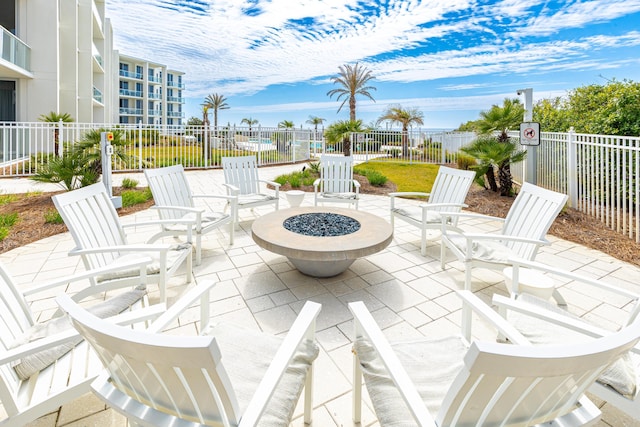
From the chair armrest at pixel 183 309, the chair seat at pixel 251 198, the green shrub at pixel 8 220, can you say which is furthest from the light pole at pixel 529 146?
the green shrub at pixel 8 220

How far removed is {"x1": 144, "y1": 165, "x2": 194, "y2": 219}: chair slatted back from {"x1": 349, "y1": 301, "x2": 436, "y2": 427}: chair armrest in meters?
2.89

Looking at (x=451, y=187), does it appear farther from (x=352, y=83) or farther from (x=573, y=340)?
(x=352, y=83)

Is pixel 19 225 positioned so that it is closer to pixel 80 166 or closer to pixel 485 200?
pixel 80 166

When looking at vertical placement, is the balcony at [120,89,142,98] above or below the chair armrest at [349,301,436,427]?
above

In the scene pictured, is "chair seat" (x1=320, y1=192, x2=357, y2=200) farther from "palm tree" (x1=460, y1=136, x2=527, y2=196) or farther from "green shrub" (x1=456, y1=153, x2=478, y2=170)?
"green shrub" (x1=456, y1=153, x2=478, y2=170)

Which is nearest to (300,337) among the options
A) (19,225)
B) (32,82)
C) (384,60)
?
(19,225)

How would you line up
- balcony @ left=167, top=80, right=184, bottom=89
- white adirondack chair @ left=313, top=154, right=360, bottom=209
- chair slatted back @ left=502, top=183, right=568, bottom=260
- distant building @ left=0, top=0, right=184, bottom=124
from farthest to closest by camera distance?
balcony @ left=167, top=80, right=184, bottom=89, distant building @ left=0, top=0, right=184, bottom=124, white adirondack chair @ left=313, top=154, right=360, bottom=209, chair slatted back @ left=502, top=183, right=568, bottom=260

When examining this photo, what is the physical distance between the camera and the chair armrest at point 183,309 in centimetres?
138

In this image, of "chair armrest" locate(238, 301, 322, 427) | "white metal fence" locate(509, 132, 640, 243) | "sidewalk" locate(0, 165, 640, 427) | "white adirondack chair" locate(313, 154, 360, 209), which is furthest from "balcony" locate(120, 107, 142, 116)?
"chair armrest" locate(238, 301, 322, 427)

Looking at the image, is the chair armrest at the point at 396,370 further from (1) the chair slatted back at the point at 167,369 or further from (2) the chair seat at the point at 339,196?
(2) the chair seat at the point at 339,196

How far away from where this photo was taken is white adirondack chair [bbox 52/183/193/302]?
92.0 inches

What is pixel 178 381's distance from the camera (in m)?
0.92

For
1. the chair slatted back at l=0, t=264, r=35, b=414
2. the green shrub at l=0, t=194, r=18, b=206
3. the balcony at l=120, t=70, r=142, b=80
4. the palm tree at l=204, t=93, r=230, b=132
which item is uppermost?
the balcony at l=120, t=70, r=142, b=80

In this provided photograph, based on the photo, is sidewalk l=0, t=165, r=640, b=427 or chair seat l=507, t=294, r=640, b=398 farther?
sidewalk l=0, t=165, r=640, b=427
